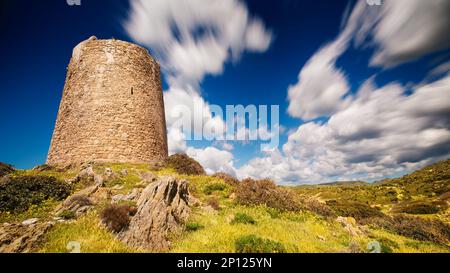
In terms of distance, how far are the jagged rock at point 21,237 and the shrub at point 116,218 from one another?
1.51 metres

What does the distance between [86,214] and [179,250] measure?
152 inches

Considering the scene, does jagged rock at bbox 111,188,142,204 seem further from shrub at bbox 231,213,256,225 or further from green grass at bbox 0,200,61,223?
shrub at bbox 231,213,256,225

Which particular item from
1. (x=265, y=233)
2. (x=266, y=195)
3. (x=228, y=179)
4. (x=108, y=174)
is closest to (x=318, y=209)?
(x=266, y=195)

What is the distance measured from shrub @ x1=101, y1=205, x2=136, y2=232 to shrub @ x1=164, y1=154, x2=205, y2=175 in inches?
414

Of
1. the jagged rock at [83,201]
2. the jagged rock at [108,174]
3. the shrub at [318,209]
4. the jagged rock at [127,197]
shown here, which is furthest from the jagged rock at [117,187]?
the shrub at [318,209]

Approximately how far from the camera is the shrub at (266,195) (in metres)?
11.8

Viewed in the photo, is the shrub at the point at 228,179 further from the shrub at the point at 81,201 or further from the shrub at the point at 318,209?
the shrub at the point at 81,201

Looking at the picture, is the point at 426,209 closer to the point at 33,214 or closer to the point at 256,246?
the point at 256,246

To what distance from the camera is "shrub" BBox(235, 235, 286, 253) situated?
237 inches

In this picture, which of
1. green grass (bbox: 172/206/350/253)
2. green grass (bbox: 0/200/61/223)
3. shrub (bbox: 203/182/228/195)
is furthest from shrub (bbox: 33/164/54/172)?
green grass (bbox: 172/206/350/253)

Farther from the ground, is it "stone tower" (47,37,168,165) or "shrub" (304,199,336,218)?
"stone tower" (47,37,168,165)
